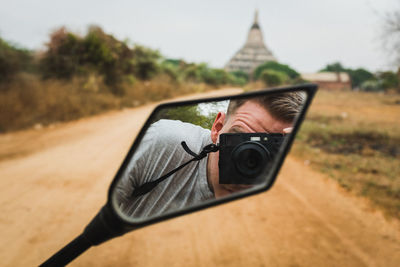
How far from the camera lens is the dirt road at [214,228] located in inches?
118

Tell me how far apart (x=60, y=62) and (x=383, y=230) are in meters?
15.7

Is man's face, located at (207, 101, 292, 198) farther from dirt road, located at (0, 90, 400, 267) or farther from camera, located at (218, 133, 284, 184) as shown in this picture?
dirt road, located at (0, 90, 400, 267)

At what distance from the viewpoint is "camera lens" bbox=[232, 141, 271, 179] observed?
89 cm

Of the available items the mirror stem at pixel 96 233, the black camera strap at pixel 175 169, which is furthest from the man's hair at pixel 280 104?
the mirror stem at pixel 96 233

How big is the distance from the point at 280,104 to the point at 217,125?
0.23 meters

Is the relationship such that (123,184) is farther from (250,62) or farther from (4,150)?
(250,62)

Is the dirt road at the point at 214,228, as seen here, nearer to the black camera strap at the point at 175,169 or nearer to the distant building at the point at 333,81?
the black camera strap at the point at 175,169

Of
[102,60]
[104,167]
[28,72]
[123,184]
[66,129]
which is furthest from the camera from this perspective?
[102,60]

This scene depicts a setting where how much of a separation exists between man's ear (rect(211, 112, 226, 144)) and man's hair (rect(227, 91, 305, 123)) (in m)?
0.02

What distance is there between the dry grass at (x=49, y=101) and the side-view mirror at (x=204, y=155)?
10579 mm

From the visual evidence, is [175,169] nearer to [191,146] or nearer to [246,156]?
→ [191,146]

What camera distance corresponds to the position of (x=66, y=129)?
393 inches

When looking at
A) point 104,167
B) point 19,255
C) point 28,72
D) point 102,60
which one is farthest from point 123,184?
point 102,60

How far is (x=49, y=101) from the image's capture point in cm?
1132
